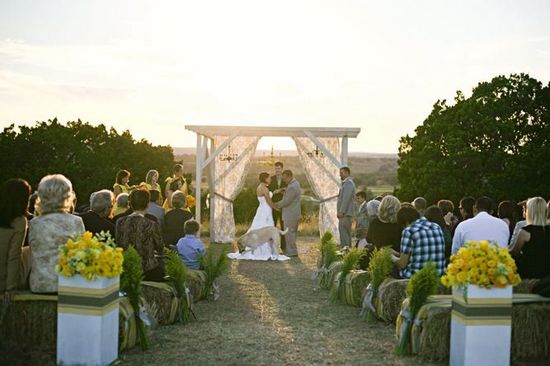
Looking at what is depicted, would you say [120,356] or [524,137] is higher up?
[524,137]

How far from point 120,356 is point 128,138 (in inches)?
701

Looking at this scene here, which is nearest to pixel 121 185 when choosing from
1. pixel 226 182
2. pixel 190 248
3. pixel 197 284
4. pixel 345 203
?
pixel 190 248

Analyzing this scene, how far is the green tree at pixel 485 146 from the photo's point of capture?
1864cm

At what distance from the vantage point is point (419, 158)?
762 inches

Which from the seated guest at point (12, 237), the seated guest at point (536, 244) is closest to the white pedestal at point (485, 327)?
the seated guest at point (536, 244)

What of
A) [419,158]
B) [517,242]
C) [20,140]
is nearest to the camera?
[517,242]

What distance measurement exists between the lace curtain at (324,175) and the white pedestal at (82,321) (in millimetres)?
11913

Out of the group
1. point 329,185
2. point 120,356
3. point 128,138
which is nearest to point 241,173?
point 329,185

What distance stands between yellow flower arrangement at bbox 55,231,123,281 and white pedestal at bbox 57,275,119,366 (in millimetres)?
65

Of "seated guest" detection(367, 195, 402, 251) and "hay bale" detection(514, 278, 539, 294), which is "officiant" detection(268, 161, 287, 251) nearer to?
"seated guest" detection(367, 195, 402, 251)

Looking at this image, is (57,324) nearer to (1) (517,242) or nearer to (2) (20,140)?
(1) (517,242)

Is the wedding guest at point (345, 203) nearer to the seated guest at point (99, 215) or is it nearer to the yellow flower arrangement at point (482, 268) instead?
the seated guest at point (99, 215)

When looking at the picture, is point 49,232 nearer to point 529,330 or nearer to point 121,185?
point 529,330

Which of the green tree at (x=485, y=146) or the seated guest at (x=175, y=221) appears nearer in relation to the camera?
the seated guest at (x=175, y=221)
